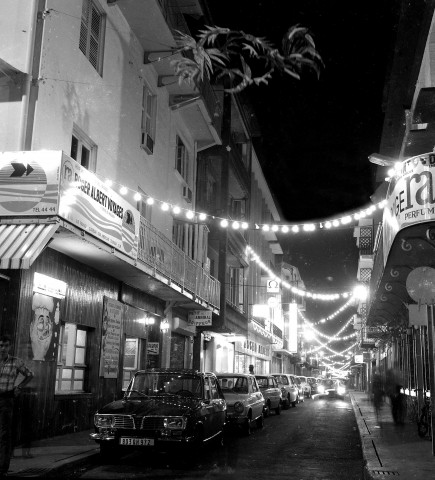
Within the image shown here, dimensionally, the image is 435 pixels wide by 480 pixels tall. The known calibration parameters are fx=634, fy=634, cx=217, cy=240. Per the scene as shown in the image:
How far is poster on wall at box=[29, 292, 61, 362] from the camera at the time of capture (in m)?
12.2

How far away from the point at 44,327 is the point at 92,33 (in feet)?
23.9

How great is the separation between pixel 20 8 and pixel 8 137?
2527mm

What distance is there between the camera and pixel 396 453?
1138 centimetres

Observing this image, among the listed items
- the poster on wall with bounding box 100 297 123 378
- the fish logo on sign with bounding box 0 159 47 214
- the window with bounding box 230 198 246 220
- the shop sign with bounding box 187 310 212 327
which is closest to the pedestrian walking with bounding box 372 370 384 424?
the shop sign with bounding box 187 310 212 327

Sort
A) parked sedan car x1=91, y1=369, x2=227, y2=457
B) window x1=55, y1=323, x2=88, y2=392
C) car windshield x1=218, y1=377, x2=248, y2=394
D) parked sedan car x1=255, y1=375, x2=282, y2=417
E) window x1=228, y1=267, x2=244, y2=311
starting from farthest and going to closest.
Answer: window x1=228, y1=267, x2=244, y2=311
parked sedan car x1=255, y1=375, x2=282, y2=417
car windshield x1=218, y1=377, x2=248, y2=394
window x1=55, y1=323, x2=88, y2=392
parked sedan car x1=91, y1=369, x2=227, y2=457

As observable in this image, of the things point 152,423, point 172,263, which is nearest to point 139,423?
point 152,423

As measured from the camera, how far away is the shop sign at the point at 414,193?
10.7m

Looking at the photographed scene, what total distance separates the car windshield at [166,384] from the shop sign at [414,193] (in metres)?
4.78

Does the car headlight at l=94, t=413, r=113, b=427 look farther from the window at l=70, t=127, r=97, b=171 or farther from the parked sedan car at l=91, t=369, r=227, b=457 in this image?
the window at l=70, t=127, r=97, b=171

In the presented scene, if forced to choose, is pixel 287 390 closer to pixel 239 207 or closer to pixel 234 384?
pixel 239 207

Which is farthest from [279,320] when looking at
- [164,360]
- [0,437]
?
[0,437]

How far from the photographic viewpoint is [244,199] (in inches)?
1382

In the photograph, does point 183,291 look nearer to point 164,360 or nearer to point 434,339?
point 164,360

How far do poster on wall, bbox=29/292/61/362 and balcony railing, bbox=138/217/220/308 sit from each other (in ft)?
9.20
